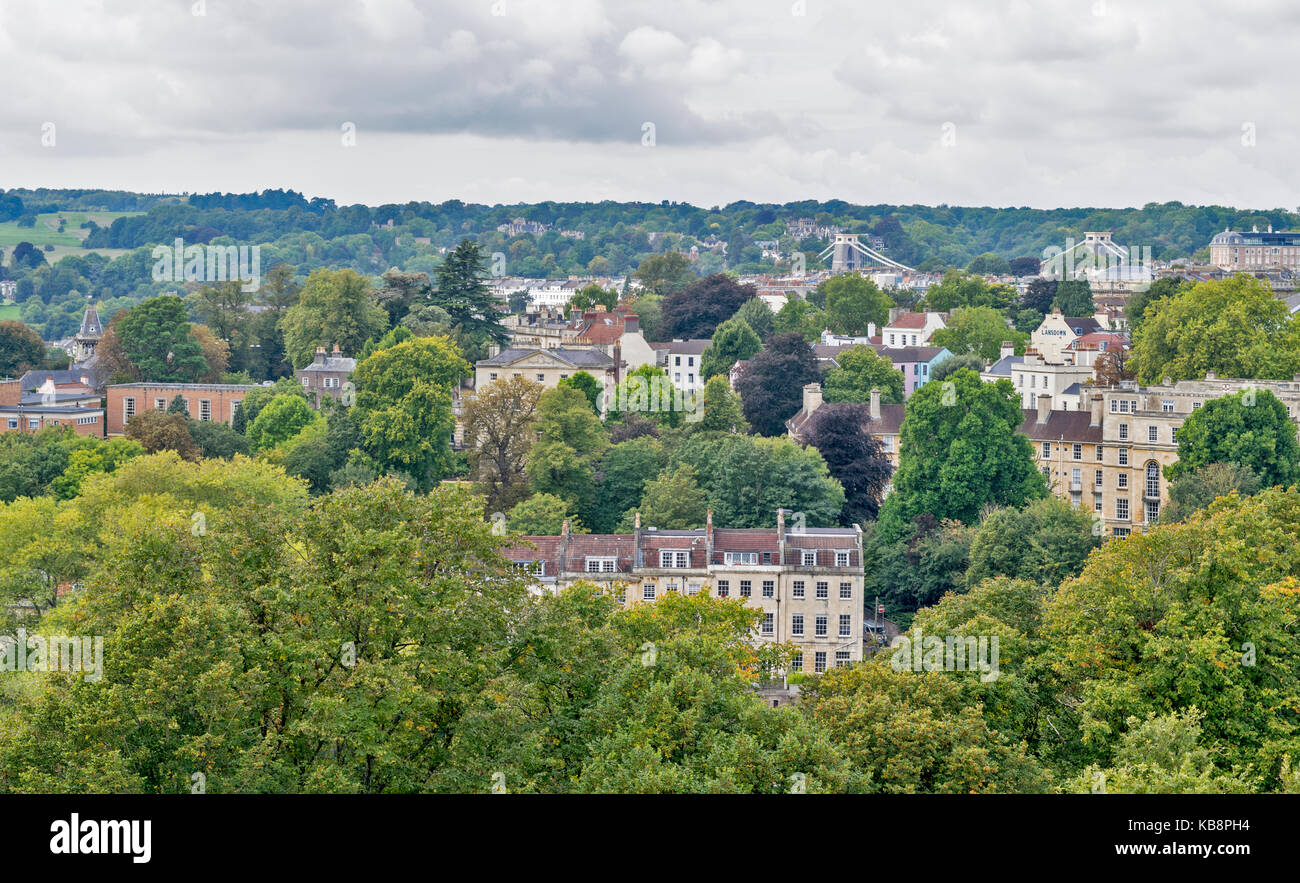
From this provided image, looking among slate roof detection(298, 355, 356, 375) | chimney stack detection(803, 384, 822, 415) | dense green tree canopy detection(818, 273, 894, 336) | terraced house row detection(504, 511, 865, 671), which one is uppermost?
dense green tree canopy detection(818, 273, 894, 336)

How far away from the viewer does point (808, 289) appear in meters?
160

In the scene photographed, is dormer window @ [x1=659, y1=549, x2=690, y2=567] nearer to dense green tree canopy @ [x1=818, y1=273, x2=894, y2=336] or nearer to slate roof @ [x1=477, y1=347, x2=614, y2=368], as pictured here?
slate roof @ [x1=477, y1=347, x2=614, y2=368]

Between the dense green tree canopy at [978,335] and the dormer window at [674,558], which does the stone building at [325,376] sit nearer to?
the dormer window at [674,558]

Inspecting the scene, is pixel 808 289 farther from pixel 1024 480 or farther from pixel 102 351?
pixel 1024 480

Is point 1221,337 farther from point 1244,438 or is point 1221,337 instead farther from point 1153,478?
point 1244,438

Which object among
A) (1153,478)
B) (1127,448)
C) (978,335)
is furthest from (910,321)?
(1153,478)

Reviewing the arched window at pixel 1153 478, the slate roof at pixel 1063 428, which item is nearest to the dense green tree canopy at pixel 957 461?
the slate roof at pixel 1063 428

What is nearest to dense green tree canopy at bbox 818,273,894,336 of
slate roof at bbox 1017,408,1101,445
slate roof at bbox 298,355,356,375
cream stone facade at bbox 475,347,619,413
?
cream stone facade at bbox 475,347,619,413

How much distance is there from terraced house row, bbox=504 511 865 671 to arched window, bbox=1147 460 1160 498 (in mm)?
18323

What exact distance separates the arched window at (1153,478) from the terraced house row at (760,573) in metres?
18.3

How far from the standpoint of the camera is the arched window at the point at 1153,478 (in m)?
58.5

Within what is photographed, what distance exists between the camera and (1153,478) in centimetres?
5869

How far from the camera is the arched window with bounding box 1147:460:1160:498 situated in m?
58.5

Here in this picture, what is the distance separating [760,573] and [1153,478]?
2163 cm
